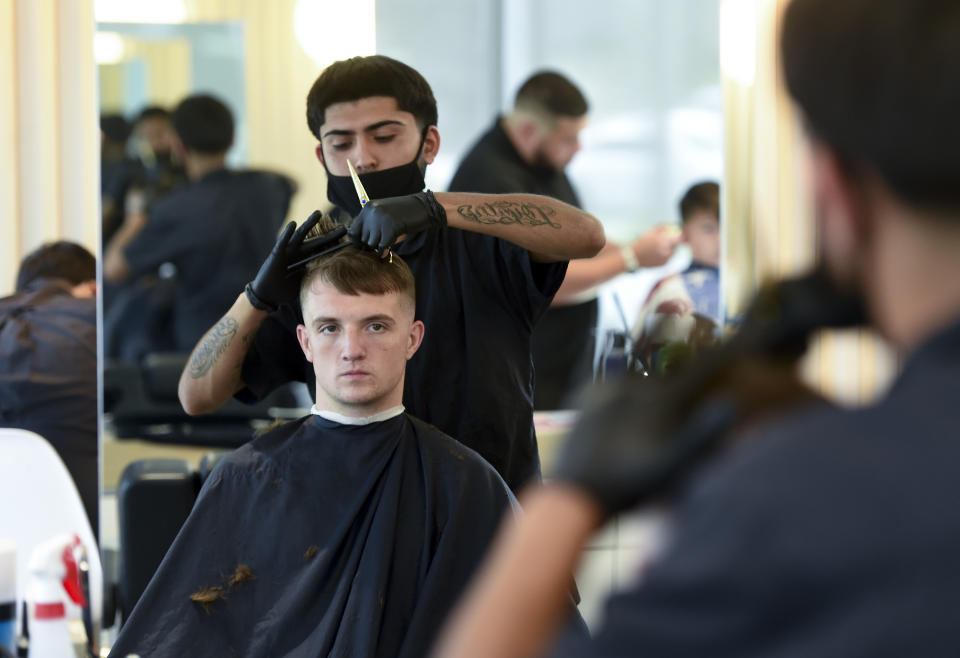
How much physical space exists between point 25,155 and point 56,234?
30cm

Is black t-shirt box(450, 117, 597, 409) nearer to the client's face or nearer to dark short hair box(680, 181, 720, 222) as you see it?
dark short hair box(680, 181, 720, 222)

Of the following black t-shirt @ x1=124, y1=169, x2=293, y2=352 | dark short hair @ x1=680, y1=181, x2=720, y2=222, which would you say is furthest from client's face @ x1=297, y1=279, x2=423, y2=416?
dark short hair @ x1=680, y1=181, x2=720, y2=222

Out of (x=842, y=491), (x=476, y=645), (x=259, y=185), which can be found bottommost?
(x=476, y=645)

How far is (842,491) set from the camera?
62cm

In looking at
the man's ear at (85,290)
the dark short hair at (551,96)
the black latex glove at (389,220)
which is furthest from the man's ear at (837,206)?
the man's ear at (85,290)

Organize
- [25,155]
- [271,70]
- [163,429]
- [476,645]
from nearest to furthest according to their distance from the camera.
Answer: [476,645], [271,70], [163,429], [25,155]

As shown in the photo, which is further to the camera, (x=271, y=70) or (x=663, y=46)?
(x=663, y=46)

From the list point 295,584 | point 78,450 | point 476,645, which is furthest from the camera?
point 78,450

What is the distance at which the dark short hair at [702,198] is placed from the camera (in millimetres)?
3064

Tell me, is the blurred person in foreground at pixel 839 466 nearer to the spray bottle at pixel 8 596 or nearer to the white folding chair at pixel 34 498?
the spray bottle at pixel 8 596

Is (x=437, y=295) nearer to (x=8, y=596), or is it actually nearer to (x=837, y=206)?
(x=8, y=596)

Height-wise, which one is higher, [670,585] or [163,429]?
[670,585]

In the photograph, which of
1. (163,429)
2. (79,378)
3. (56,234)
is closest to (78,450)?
(79,378)

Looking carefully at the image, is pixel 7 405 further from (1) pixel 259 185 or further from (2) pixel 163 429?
(1) pixel 259 185
